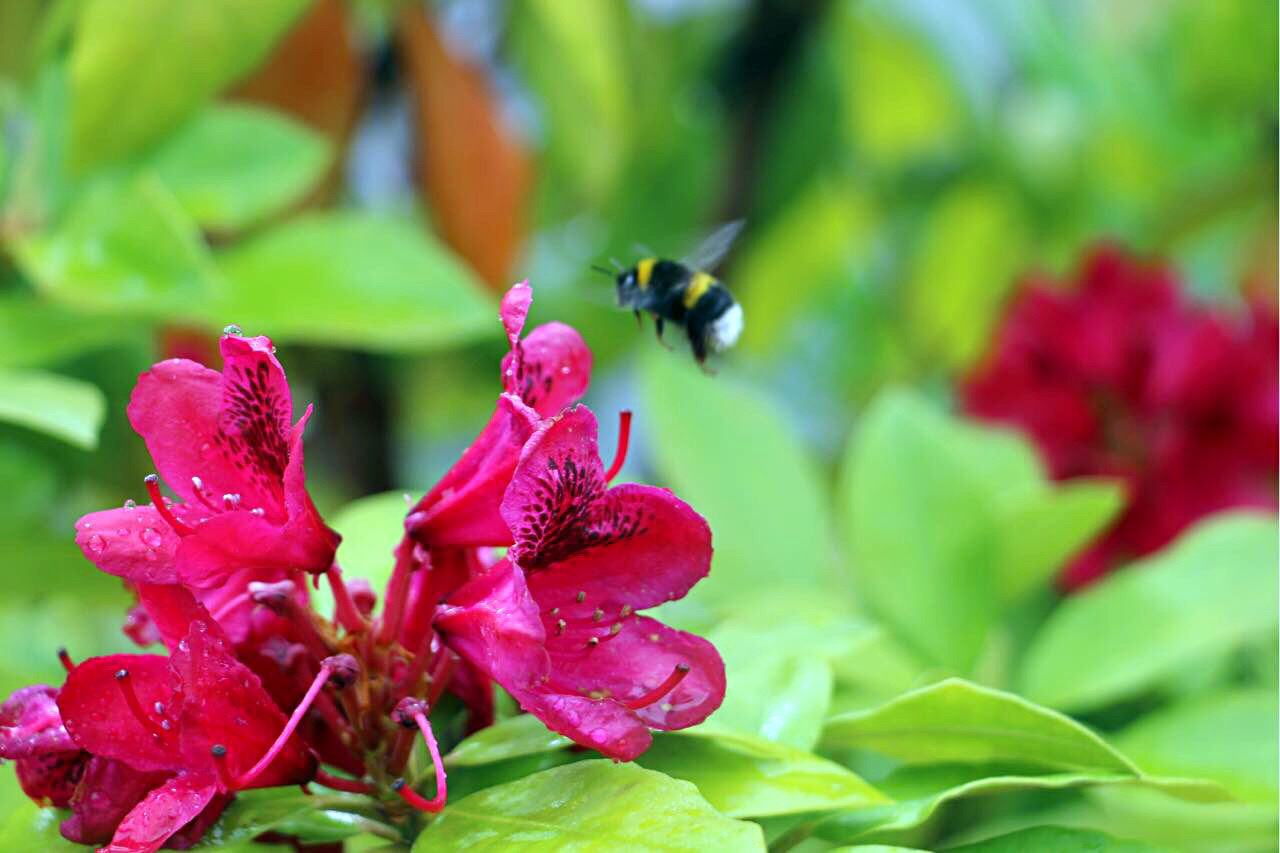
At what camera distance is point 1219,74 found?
1492mm

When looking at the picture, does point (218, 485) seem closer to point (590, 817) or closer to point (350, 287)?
point (590, 817)

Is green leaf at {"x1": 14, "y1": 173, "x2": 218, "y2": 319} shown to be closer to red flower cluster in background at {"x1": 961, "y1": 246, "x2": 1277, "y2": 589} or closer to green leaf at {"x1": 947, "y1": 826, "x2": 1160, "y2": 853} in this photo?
green leaf at {"x1": 947, "y1": 826, "x2": 1160, "y2": 853}

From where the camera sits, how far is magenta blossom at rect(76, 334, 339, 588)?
43 centimetres

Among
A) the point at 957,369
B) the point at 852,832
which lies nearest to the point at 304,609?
the point at 852,832

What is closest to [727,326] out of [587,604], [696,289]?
[696,289]

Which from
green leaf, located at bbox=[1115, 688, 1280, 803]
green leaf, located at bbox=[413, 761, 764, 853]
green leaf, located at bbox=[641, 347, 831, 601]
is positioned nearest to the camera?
green leaf, located at bbox=[413, 761, 764, 853]

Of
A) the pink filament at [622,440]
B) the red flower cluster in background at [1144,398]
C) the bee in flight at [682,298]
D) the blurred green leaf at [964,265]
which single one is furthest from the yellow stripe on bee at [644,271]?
the blurred green leaf at [964,265]

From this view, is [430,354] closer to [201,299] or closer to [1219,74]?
[201,299]

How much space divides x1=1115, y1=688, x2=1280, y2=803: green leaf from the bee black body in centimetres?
29

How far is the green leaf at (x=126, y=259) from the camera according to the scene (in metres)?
0.67

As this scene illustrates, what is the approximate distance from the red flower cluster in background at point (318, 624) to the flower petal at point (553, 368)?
1 centimetres

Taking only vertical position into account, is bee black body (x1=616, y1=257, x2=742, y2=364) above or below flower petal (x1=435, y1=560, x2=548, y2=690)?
above

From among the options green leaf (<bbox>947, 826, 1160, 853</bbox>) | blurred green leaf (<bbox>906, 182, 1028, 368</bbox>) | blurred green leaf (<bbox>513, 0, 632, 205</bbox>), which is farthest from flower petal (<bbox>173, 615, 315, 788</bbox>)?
blurred green leaf (<bbox>906, 182, 1028, 368</bbox>)

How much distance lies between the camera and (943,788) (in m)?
0.53
